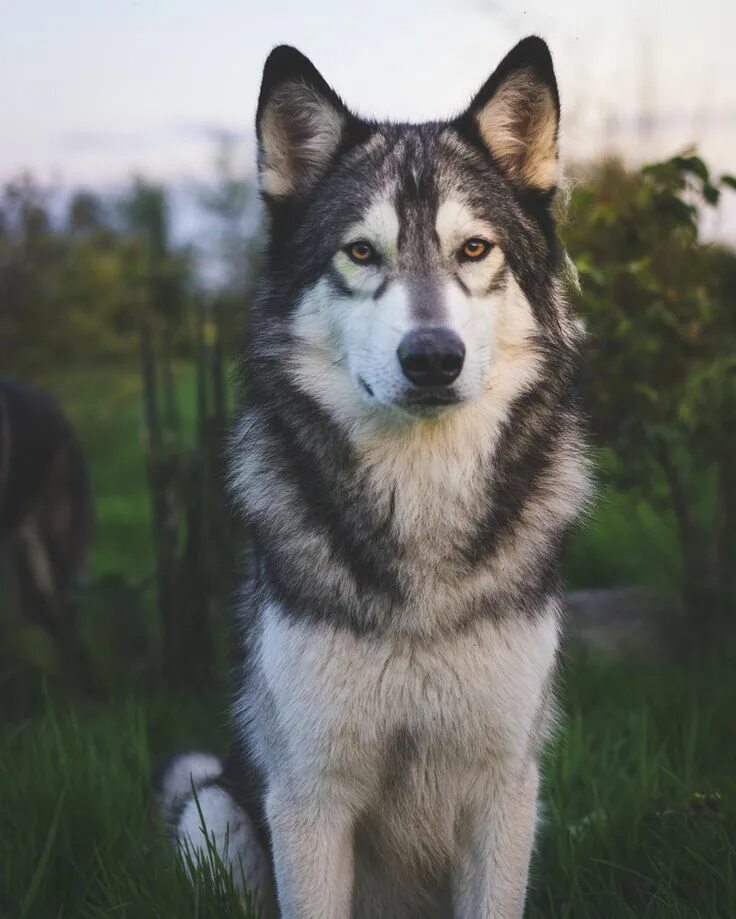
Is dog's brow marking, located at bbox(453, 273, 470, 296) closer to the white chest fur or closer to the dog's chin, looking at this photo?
the dog's chin

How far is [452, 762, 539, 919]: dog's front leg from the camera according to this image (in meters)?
2.66

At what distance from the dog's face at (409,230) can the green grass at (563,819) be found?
143 cm

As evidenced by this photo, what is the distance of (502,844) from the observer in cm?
266

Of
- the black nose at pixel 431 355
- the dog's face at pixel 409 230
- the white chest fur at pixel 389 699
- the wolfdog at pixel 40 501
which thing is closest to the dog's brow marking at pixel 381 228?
the dog's face at pixel 409 230

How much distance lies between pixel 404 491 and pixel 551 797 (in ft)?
4.13

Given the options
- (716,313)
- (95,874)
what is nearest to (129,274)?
(716,313)

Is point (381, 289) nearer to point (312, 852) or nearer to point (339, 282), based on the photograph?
point (339, 282)

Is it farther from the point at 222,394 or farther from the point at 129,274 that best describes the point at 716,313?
A: the point at 129,274

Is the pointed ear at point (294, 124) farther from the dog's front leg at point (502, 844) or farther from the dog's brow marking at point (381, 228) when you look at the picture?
the dog's front leg at point (502, 844)

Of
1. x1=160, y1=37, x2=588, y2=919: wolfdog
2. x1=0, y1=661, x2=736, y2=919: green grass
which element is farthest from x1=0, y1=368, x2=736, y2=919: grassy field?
x1=160, y1=37, x2=588, y2=919: wolfdog

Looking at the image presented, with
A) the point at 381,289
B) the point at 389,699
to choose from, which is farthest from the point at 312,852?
the point at 381,289

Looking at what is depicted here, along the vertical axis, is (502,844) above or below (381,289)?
below

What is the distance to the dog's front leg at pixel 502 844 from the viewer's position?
2660mm

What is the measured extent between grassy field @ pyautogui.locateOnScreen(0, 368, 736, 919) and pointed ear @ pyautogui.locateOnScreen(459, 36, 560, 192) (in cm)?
104
